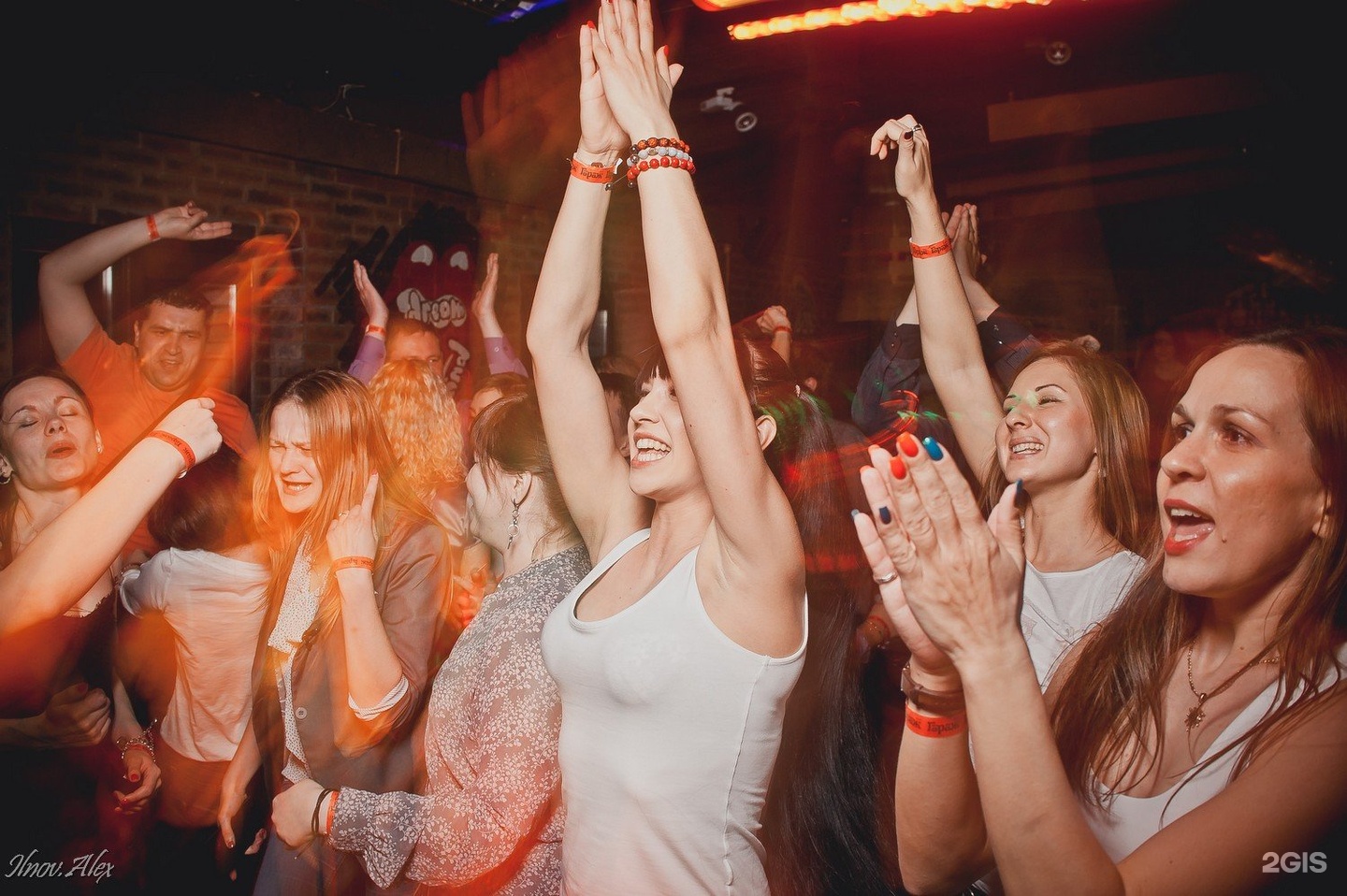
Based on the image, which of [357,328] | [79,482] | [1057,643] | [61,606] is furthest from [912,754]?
[357,328]

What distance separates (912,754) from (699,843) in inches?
17.9

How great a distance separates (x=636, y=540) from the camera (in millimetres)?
1785

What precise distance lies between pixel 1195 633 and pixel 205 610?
2.57m

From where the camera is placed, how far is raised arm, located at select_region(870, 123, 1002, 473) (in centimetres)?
215

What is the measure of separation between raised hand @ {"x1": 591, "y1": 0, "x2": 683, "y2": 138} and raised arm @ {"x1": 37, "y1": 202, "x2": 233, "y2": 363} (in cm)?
334

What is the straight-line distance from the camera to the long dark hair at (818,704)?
5.41 ft

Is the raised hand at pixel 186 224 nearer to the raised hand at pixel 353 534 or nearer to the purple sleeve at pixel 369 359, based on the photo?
the purple sleeve at pixel 369 359

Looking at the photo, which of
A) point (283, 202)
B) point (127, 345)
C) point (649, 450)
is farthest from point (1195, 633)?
point (283, 202)

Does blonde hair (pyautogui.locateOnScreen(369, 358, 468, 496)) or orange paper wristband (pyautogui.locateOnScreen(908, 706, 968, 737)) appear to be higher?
blonde hair (pyautogui.locateOnScreen(369, 358, 468, 496))

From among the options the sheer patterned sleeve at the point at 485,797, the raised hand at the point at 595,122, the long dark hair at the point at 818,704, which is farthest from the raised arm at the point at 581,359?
the sheer patterned sleeve at the point at 485,797

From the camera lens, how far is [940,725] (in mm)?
1148

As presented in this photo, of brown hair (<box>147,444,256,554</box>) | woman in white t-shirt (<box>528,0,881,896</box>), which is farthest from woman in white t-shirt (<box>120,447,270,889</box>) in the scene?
woman in white t-shirt (<box>528,0,881,896</box>)

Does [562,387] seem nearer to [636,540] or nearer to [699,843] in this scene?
[636,540]

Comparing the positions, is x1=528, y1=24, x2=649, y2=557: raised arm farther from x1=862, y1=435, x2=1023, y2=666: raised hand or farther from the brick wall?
the brick wall
